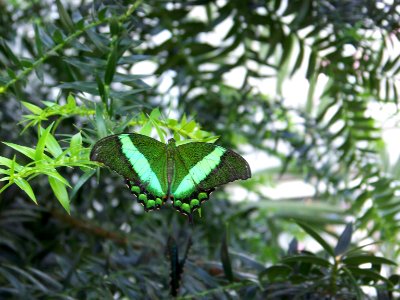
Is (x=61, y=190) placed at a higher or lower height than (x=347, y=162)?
lower

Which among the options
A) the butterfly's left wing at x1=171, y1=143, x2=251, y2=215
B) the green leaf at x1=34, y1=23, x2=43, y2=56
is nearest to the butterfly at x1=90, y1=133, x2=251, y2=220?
the butterfly's left wing at x1=171, y1=143, x2=251, y2=215

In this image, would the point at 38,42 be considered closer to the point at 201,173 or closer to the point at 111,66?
the point at 111,66

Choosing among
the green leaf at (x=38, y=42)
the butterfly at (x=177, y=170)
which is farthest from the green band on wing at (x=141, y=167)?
the green leaf at (x=38, y=42)

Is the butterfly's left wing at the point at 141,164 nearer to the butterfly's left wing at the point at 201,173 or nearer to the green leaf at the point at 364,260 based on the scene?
the butterfly's left wing at the point at 201,173

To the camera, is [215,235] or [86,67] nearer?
[86,67]

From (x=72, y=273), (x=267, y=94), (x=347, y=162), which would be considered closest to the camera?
(x=72, y=273)

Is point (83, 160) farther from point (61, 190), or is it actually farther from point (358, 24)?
point (358, 24)

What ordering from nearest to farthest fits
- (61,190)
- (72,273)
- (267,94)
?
(61,190), (72,273), (267,94)

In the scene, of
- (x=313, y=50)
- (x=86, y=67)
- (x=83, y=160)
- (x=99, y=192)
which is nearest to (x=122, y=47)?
(x=86, y=67)
